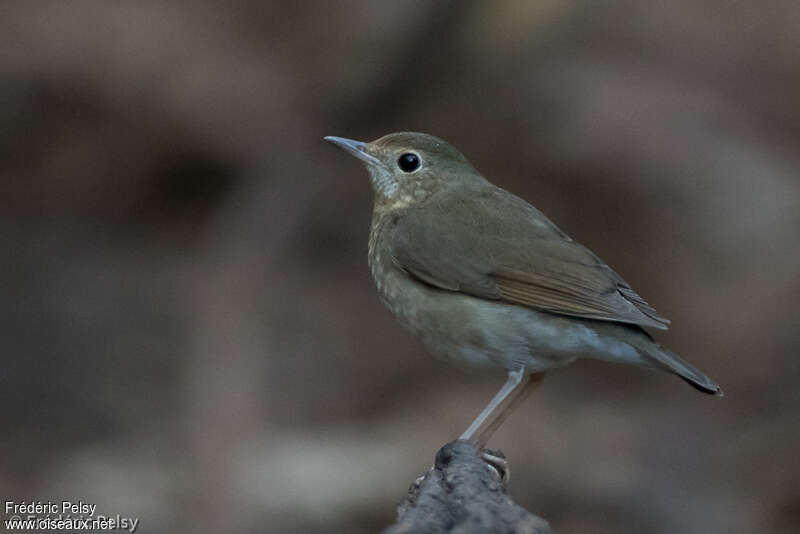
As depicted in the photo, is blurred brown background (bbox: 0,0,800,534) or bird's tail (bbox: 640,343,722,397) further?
blurred brown background (bbox: 0,0,800,534)

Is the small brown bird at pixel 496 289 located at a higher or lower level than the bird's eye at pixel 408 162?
lower

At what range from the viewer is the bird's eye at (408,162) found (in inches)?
233

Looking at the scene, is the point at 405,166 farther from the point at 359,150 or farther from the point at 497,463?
the point at 497,463

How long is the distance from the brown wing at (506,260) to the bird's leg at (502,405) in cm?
42

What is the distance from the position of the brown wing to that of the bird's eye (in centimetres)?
23

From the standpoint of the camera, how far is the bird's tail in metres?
4.74

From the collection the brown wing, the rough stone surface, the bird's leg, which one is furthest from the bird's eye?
the rough stone surface

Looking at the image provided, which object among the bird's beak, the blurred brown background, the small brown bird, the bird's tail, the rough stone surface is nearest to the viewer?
the rough stone surface

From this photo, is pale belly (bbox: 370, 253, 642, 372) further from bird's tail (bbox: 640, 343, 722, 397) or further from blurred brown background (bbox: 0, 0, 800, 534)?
blurred brown background (bbox: 0, 0, 800, 534)

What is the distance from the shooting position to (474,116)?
11148 millimetres

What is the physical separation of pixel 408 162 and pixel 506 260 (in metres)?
0.91

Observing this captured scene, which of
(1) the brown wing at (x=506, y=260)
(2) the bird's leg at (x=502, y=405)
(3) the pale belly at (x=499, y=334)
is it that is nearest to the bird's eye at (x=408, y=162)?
(1) the brown wing at (x=506, y=260)

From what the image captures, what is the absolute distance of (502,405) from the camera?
18.4 ft

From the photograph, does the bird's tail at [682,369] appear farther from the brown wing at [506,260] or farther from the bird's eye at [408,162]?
the bird's eye at [408,162]
